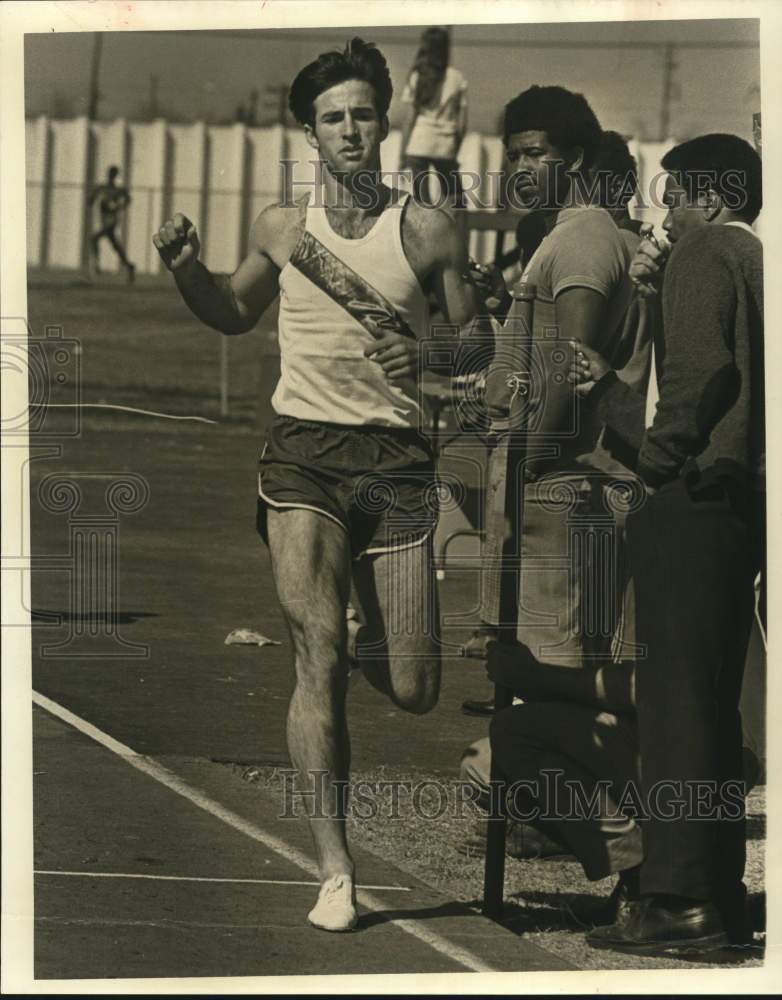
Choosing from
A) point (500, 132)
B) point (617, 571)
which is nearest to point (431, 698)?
point (617, 571)

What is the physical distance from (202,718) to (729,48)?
2545 millimetres

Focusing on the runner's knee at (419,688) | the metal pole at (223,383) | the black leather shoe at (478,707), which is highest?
the metal pole at (223,383)

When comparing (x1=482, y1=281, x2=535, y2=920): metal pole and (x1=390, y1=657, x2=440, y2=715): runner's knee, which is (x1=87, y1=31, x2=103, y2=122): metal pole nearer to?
(x1=482, y1=281, x2=535, y2=920): metal pole

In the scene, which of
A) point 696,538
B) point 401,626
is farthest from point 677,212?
point 401,626

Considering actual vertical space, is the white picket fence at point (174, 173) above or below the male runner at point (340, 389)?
above

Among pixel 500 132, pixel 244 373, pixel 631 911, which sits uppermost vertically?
pixel 500 132

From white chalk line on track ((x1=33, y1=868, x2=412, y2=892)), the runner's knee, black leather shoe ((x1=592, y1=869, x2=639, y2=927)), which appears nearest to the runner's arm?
the runner's knee

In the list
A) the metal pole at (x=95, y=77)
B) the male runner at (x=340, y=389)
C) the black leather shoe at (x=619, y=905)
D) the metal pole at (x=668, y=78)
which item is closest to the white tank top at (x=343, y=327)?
the male runner at (x=340, y=389)

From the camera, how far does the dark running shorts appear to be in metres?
10.9

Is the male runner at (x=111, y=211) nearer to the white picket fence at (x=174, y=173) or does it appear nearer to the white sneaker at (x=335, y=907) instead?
the white picket fence at (x=174, y=173)

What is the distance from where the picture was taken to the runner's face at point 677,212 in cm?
1102

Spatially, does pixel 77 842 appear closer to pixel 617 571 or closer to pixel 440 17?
pixel 617 571

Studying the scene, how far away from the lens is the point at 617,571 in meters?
11.1

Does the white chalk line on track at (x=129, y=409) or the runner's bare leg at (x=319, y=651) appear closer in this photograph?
the runner's bare leg at (x=319, y=651)
